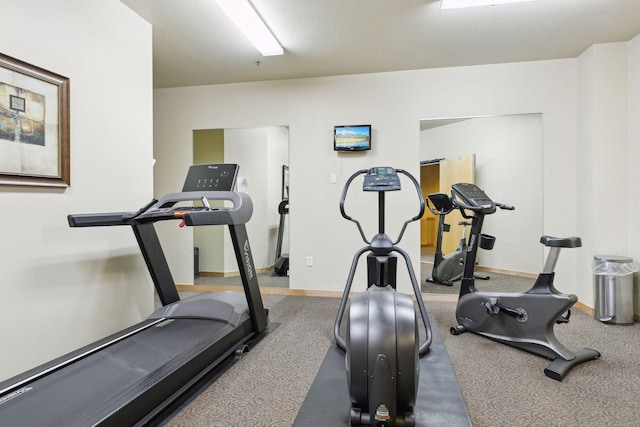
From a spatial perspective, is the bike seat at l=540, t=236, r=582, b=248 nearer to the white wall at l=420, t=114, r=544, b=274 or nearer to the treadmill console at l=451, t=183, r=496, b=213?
the treadmill console at l=451, t=183, r=496, b=213

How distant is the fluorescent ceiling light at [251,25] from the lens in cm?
273

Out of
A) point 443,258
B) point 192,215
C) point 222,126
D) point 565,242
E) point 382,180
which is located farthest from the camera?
point 222,126

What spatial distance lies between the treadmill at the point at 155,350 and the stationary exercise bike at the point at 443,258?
239 cm

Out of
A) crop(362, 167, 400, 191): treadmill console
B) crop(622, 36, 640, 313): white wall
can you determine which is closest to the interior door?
crop(622, 36, 640, 313): white wall

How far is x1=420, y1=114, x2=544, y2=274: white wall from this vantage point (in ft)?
13.2

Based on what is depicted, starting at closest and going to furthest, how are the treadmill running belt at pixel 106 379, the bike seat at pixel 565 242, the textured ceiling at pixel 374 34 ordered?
1. the treadmill running belt at pixel 106 379
2. the bike seat at pixel 565 242
3. the textured ceiling at pixel 374 34

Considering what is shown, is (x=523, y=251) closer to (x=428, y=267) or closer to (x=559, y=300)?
(x=428, y=267)

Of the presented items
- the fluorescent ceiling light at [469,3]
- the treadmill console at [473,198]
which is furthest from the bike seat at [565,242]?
the fluorescent ceiling light at [469,3]

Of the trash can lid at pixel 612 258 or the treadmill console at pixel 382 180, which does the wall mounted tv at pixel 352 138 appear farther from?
the trash can lid at pixel 612 258

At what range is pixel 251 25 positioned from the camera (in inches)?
119

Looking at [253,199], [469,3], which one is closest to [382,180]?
[469,3]

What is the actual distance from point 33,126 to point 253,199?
292 centimetres

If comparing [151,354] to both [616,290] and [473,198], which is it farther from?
[616,290]

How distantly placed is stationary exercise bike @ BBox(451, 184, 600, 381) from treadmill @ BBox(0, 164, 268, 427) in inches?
69.8
